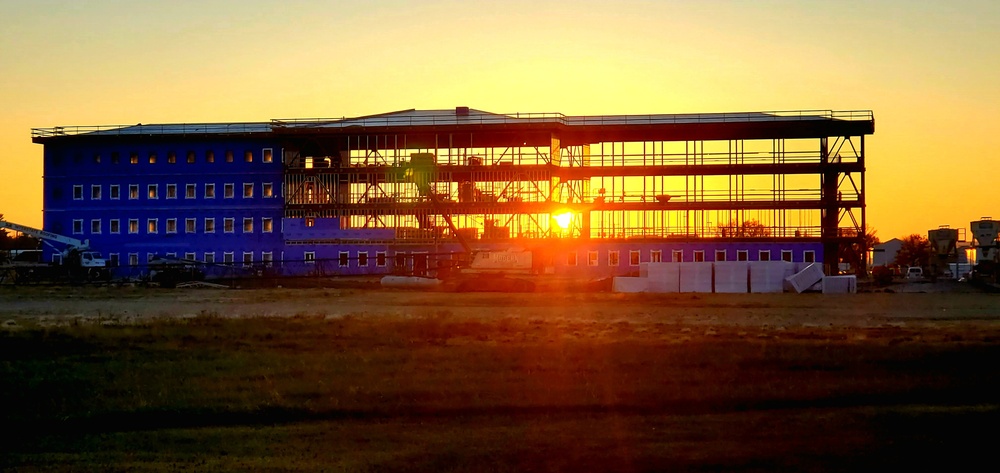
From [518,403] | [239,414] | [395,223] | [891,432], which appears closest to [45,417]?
[239,414]

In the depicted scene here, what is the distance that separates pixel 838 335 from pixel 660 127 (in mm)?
57436

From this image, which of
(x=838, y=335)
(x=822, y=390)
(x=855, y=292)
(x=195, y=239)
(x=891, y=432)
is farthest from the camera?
(x=195, y=239)

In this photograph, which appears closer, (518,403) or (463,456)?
(463,456)

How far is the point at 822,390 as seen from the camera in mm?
21703

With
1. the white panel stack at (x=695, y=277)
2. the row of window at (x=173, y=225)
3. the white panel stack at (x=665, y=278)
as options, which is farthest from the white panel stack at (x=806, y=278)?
the row of window at (x=173, y=225)

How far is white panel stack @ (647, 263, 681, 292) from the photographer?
6322 centimetres

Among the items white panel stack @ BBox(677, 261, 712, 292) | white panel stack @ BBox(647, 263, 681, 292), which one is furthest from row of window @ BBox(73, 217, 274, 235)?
white panel stack @ BBox(677, 261, 712, 292)

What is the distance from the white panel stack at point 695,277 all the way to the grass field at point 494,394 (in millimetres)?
24226

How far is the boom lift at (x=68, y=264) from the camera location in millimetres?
80500

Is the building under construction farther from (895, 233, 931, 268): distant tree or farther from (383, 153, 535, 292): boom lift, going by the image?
(895, 233, 931, 268): distant tree

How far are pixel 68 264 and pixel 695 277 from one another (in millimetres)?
50925

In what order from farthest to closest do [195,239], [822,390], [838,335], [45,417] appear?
[195,239] → [838,335] → [822,390] → [45,417]

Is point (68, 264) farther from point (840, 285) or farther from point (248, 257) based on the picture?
point (840, 285)

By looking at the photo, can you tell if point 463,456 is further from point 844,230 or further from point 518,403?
point 844,230
